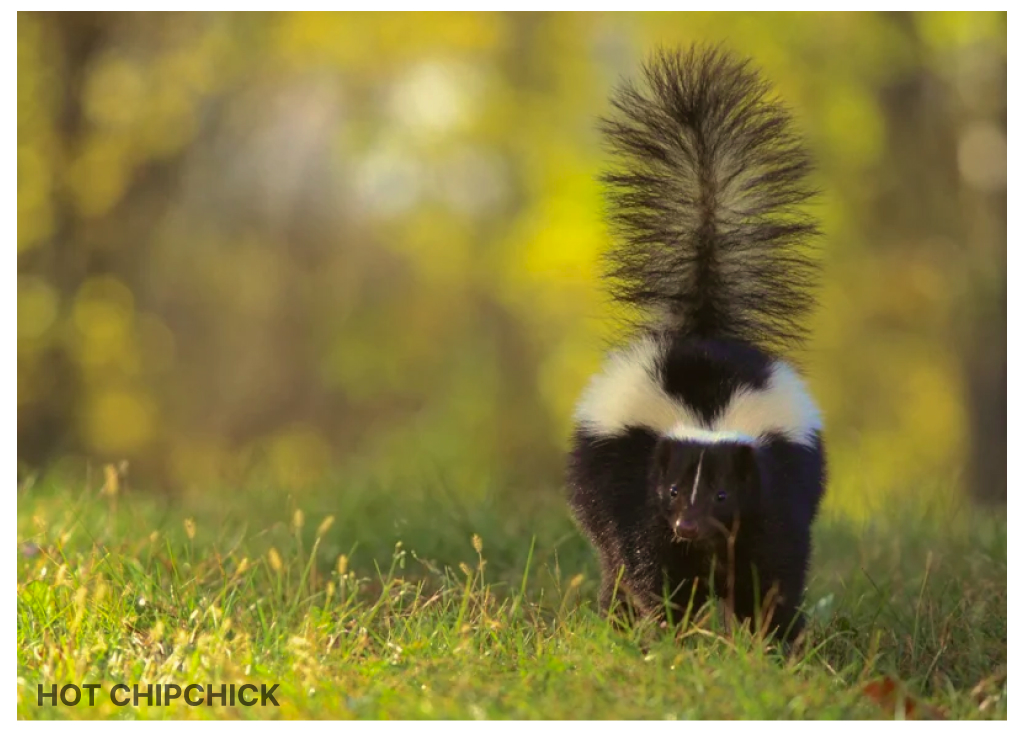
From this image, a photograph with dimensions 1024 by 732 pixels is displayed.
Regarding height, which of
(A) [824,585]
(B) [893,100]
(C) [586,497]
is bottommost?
(A) [824,585]

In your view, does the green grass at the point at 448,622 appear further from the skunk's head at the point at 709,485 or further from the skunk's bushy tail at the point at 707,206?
the skunk's bushy tail at the point at 707,206

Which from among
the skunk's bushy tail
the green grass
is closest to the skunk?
the skunk's bushy tail

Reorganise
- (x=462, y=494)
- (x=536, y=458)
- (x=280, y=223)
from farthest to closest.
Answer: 1. (x=280, y=223)
2. (x=536, y=458)
3. (x=462, y=494)

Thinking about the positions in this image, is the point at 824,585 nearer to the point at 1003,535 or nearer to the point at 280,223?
the point at 1003,535

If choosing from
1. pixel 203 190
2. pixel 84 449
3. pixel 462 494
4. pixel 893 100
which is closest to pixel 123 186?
pixel 84 449

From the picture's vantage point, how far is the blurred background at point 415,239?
1042 cm

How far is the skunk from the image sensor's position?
14.1 feet

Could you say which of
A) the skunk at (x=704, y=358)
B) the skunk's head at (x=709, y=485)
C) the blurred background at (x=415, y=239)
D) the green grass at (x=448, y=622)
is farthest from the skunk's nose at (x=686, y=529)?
the blurred background at (x=415, y=239)

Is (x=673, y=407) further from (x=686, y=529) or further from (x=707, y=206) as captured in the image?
(x=707, y=206)

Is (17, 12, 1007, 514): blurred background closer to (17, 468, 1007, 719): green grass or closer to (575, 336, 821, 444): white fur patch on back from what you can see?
(575, 336, 821, 444): white fur patch on back

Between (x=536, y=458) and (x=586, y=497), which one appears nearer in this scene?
(x=586, y=497)

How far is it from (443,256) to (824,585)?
1237 cm

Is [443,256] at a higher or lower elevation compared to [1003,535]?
higher

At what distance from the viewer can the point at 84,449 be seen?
41.0ft
